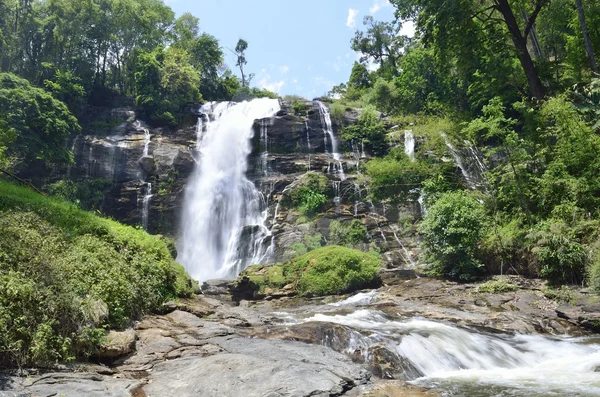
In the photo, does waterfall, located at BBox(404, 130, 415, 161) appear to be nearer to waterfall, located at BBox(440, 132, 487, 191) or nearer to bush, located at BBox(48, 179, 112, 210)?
waterfall, located at BBox(440, 132, 487, 191)

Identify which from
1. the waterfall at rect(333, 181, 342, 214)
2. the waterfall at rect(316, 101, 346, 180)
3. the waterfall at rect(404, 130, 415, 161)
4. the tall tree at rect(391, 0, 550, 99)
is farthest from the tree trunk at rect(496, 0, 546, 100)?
the waterfall at rect(316, 101, 346, 180)

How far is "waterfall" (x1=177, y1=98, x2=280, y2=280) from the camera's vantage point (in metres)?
23.3

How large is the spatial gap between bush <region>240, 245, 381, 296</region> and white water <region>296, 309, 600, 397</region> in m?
5.16

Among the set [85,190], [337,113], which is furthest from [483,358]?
[85,190]

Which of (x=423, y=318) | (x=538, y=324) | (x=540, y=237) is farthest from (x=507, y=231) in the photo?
(x=423, y=318)

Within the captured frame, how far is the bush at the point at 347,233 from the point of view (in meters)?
20.8

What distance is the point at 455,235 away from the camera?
1576 cm

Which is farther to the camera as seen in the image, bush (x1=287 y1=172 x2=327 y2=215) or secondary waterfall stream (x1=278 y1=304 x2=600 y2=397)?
bush (x1=287 y1=172 x2=327 y2=215)

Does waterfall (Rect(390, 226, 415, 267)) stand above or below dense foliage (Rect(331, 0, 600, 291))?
below

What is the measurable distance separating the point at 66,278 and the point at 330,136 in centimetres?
2379

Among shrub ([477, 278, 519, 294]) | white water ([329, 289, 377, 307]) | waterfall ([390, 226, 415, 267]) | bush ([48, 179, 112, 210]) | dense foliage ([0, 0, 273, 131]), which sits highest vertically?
dense foliage ([0, 0, 273, 131])

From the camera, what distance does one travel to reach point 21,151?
23.8 meters

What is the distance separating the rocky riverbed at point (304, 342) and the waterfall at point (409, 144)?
44.3ft

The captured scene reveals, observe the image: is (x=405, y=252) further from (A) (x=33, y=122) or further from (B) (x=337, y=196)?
(A) (x=33, y=122)
